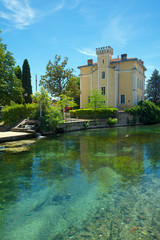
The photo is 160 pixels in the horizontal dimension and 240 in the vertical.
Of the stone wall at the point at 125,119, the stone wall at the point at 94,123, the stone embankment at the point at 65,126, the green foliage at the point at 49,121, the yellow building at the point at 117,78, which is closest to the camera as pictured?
the stone embankment at the point at 65,126

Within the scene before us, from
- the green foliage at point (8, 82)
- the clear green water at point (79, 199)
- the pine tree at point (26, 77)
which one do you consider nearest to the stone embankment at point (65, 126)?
the green foliage at point (8, 82)

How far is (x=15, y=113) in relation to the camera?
18797mm

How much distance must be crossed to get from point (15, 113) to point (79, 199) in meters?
15.9

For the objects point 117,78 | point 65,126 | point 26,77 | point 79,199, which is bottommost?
point 79,199

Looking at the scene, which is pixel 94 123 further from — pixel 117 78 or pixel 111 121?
pixel 117 78

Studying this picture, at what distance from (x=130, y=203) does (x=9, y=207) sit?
3.03m

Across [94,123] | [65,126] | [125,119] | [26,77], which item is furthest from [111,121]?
[26,77]

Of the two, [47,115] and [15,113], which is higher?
[15,113]

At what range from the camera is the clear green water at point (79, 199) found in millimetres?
3444

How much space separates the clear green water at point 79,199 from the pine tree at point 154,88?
40589 millimetres

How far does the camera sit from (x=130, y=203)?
447 centimetres

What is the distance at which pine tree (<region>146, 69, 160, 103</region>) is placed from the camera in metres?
44.7

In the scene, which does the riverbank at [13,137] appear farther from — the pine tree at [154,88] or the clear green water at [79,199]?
the pine tree at [154,88]

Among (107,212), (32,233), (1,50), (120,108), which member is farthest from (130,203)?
(120,108)
